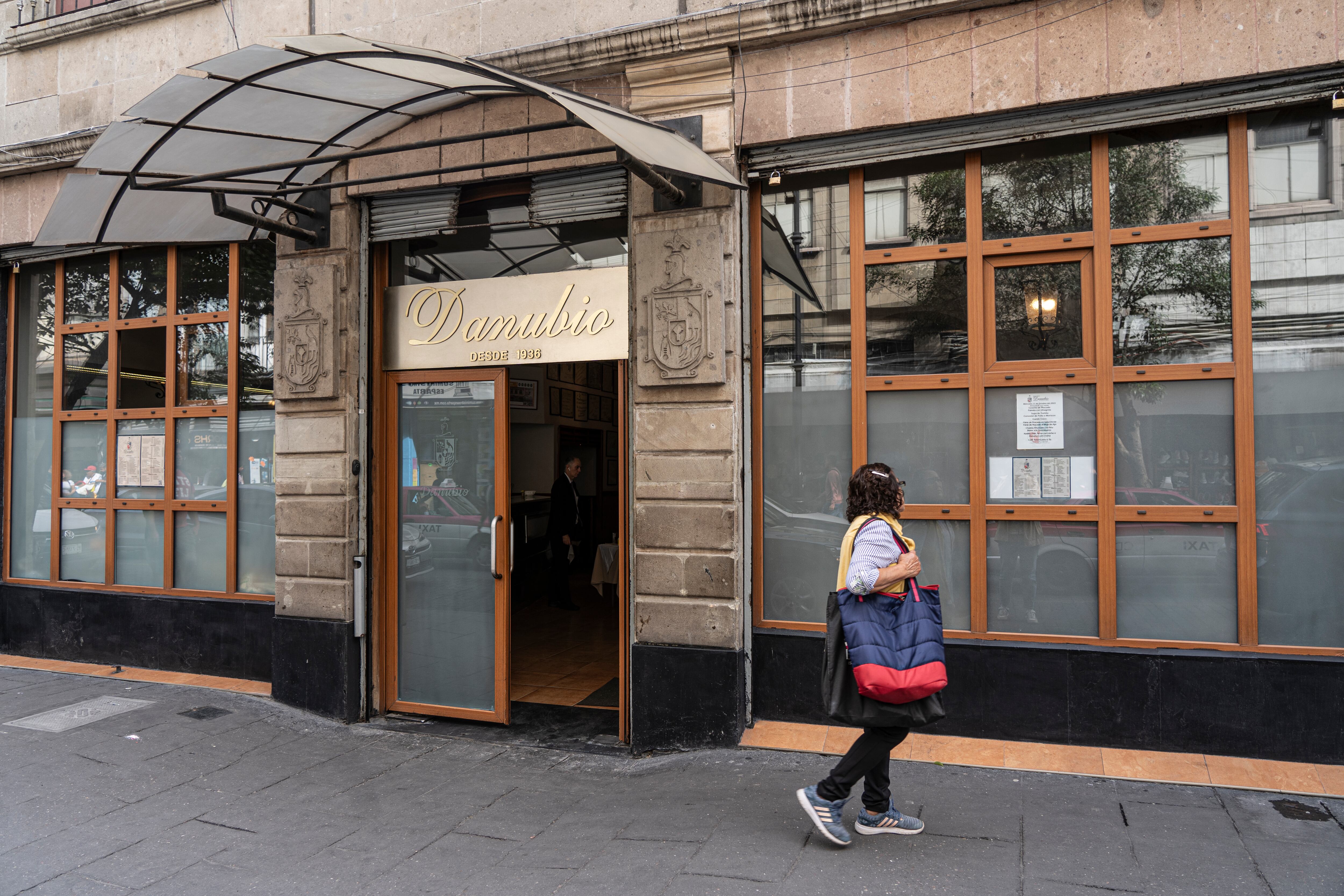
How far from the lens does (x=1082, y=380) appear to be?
5.20m

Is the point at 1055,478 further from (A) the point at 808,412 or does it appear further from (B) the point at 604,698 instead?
(B) the point at 604,698

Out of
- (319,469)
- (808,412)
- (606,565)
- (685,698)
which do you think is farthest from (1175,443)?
(606,565)

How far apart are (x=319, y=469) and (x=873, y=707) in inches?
185

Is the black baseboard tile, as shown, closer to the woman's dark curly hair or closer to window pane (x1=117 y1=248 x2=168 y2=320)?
the woman's dark curly hair

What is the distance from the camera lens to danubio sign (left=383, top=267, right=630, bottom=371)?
5988mm

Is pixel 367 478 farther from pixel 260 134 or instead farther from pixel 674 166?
pixel 674 166

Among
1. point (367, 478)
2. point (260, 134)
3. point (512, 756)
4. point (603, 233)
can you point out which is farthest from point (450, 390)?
point (512, 756)

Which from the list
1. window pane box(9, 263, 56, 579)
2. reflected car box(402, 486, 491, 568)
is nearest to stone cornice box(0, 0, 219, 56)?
window pane box(9, 263, 56, 579)

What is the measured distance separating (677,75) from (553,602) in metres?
7.43

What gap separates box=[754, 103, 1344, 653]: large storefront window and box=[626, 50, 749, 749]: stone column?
415 mm

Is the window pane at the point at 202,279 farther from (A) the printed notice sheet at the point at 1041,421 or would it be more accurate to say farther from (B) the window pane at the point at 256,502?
(A) the printed notice sheet at the point at 1041,421

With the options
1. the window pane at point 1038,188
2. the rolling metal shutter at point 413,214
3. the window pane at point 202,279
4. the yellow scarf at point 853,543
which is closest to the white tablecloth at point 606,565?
the rolling metal shutter at point 413,214

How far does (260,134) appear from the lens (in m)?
5.48

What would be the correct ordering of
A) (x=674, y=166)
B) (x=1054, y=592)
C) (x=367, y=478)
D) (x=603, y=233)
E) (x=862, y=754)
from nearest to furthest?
(x=862, y=754)
(x=674, y=166)
(x=1054, y=592)
(x=603, y=233)
(x=367, y=478)
